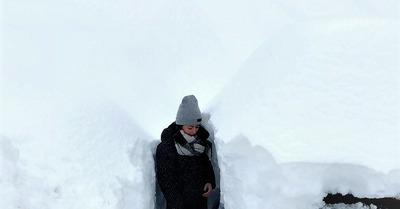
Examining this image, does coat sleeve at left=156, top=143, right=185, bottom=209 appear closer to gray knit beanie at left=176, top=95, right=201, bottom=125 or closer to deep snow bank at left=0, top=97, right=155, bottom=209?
deep snow bank at left=0, top=97, right=155, bottom=209

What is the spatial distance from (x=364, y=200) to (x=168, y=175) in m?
1.90

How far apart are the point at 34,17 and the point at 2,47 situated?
2.33 m

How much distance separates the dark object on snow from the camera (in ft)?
9.10

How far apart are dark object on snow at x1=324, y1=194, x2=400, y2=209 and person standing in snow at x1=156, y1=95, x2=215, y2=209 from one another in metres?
1.50

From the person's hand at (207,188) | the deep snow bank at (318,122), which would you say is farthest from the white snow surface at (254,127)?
the person's hand at (207,188)

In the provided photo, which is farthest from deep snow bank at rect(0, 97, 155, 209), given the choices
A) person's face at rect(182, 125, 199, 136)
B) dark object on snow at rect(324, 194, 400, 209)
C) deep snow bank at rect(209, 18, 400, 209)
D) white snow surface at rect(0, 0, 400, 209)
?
dark object on snow at rect(324, 194, 400, 209)

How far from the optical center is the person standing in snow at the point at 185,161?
3.85 m

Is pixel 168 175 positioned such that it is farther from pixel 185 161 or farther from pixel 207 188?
pixel 207 188

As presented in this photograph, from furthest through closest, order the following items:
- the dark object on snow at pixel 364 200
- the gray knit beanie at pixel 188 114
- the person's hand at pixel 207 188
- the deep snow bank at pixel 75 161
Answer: the person's hand at pixel 207 188
the gray knit beanie at pixel 188 114
the deep snow bank at pixel 75 161
the dark object on snow at pixel 364 200

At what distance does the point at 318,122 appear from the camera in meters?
3.02

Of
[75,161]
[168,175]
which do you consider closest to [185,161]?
[168,175]

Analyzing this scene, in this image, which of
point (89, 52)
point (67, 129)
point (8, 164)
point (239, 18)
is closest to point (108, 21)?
point (89, 52)

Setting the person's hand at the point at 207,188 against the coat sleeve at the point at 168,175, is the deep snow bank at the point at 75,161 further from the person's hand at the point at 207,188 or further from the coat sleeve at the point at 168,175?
the person's hand at the point at 207,188

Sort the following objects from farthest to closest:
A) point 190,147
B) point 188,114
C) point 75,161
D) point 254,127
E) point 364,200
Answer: point 190,147, point 188,114, point 75,161, point 254,127, point 364,200
